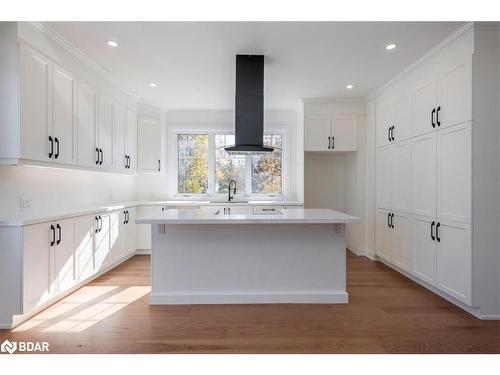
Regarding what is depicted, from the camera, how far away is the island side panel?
2701 millimetres

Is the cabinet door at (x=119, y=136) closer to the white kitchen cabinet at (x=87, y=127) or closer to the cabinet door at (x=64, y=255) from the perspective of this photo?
the white kitchen cabinet at (x=87, y=127)

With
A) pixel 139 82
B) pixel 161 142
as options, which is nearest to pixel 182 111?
pixel 161 142

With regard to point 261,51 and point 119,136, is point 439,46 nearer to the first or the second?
point 261,51

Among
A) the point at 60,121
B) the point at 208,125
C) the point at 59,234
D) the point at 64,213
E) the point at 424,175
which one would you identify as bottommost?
the point at 59,234

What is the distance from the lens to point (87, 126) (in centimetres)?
318

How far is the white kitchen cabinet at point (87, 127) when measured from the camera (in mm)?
3053

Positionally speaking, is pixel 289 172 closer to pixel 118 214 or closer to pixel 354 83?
pixel 354 83

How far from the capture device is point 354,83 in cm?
381

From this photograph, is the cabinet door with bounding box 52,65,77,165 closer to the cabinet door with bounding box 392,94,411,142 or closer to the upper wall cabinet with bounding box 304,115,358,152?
the upper wall cabinet with bounding box 304,115,358,152

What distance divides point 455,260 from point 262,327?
190 centimetres

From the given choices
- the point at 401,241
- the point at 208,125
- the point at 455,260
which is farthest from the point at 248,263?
the point at 208,125

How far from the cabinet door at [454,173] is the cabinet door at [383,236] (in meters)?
1.07

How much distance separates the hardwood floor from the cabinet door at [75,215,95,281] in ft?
0.84

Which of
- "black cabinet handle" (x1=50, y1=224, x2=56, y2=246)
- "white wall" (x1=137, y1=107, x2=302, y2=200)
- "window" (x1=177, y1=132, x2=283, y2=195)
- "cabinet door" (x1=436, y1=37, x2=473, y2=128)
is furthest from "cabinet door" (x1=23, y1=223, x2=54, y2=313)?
"cabinet door" (x1=436, y1=37, x2=473, y2=128)
